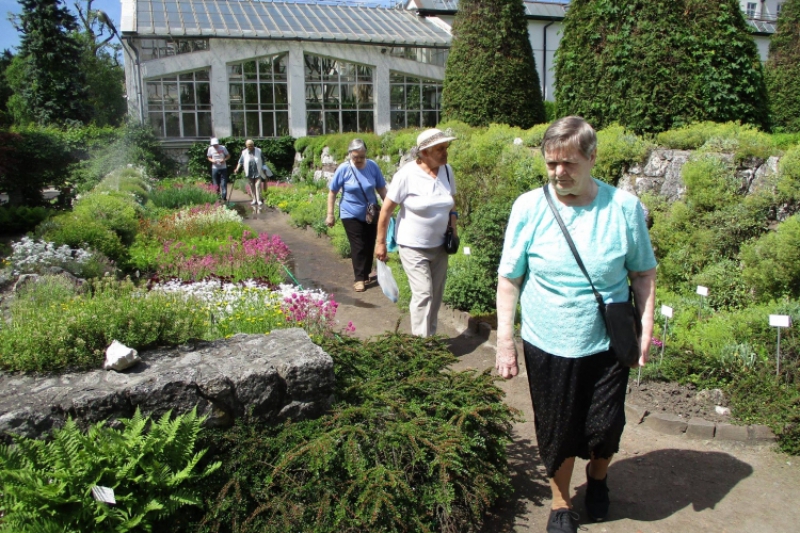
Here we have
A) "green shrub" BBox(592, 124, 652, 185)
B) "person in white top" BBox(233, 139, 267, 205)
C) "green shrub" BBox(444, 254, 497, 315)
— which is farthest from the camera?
"person in white top" BBox(233, 139, 267, 205)

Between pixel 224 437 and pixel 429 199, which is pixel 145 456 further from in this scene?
pixel 429 199

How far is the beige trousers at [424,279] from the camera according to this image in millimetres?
4988

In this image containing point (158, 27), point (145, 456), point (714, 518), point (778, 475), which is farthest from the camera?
point (158, 27)

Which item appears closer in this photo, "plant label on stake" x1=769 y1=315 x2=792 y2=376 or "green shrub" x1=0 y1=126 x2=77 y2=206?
"plant label on stake" x1=769 y1=315 x2=792 y2=376

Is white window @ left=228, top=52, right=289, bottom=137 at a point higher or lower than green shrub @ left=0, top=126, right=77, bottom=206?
higher

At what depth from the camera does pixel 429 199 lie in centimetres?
493

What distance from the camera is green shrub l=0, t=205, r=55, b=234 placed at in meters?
10.8

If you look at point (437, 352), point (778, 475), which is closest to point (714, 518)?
point (778, 475)

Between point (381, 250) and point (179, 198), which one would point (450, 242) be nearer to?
point (381, 250)

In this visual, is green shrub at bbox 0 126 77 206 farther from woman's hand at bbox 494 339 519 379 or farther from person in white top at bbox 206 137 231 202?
woman's hand at bbox 494 339 519 379

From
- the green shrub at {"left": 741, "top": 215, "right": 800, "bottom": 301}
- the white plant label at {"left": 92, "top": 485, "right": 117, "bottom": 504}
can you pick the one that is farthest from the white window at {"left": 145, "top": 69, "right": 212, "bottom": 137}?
the white plant label at {"left": 92, "top": 485, "right": 117, "bottom": 504}

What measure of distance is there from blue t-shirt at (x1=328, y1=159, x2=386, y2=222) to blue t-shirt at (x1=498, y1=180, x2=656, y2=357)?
4455mm

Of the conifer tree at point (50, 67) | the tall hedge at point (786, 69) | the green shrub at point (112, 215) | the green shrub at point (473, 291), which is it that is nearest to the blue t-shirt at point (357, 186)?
the green shrub at point (473, 291)

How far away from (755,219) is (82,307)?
5.32 metres
